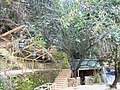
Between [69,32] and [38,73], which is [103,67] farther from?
[69,32]

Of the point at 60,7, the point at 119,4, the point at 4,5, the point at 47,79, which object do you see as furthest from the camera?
the point at 47,79

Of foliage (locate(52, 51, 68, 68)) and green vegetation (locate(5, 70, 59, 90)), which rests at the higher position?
foliage (locate(52, 51, 68, 68))

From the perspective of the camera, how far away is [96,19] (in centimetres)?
696

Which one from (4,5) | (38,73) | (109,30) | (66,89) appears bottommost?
(66,89)

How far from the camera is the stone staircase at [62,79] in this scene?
14439 mm

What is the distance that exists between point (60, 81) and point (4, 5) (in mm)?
11212

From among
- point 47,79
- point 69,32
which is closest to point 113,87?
point 47,79

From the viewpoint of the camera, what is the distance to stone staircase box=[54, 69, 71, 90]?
47.4 feet

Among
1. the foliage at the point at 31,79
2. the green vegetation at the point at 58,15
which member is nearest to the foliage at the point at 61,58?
the foliage at the point at 31,79

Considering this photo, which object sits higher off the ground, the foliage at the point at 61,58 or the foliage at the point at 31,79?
the foliage at the point at 61,58

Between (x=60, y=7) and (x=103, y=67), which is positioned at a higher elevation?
(x=60, y=7)

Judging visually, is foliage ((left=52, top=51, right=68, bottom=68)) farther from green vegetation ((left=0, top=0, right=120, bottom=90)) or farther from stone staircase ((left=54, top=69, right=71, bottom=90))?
green vegetation ((left=0, top=0, right=120, bottom=90))

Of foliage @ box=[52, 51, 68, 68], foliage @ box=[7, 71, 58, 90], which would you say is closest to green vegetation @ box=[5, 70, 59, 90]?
foliage @ box=[7, 71, 58, 90]

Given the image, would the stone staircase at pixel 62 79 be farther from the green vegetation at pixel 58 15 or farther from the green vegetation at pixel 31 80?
the green vegetation at pixel 58 15
